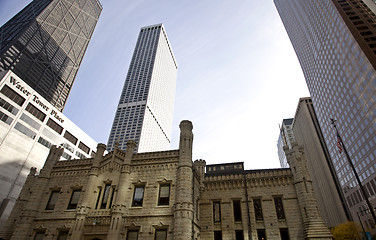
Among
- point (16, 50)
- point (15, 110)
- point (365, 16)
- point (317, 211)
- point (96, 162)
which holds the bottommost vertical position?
point (317, 211)

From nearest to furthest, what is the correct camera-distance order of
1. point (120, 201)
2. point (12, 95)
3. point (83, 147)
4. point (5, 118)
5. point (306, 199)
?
1. point (120, 201)
2. point (306, 199)
3. point (5, 118)
4. point (12, 95)
5. point (83, 147)

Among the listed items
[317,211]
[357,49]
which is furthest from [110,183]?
[357,49]

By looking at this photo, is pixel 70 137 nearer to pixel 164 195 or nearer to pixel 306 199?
pixel 164 195

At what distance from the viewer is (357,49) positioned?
217 ft

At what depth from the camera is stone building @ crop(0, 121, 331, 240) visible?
22.3m

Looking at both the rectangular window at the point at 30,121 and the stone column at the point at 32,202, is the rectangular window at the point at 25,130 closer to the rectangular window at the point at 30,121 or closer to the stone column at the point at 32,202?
the rectangular window at the point at 30,121

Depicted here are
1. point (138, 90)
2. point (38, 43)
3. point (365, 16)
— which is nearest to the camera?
point (365, 16)

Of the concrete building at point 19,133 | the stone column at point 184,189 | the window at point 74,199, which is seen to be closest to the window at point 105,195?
the window at point 74,199

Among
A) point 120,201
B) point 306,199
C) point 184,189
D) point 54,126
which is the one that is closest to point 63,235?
point 120,201

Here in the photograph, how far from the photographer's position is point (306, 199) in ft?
82.7

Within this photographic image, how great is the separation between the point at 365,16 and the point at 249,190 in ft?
296

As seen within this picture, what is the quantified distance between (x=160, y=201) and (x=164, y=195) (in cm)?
74

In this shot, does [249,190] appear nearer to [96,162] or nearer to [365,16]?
[96,162]

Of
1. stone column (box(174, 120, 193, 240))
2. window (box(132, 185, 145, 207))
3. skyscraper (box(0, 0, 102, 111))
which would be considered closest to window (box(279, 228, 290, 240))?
stone column (box(174, 120, 193, 240))
